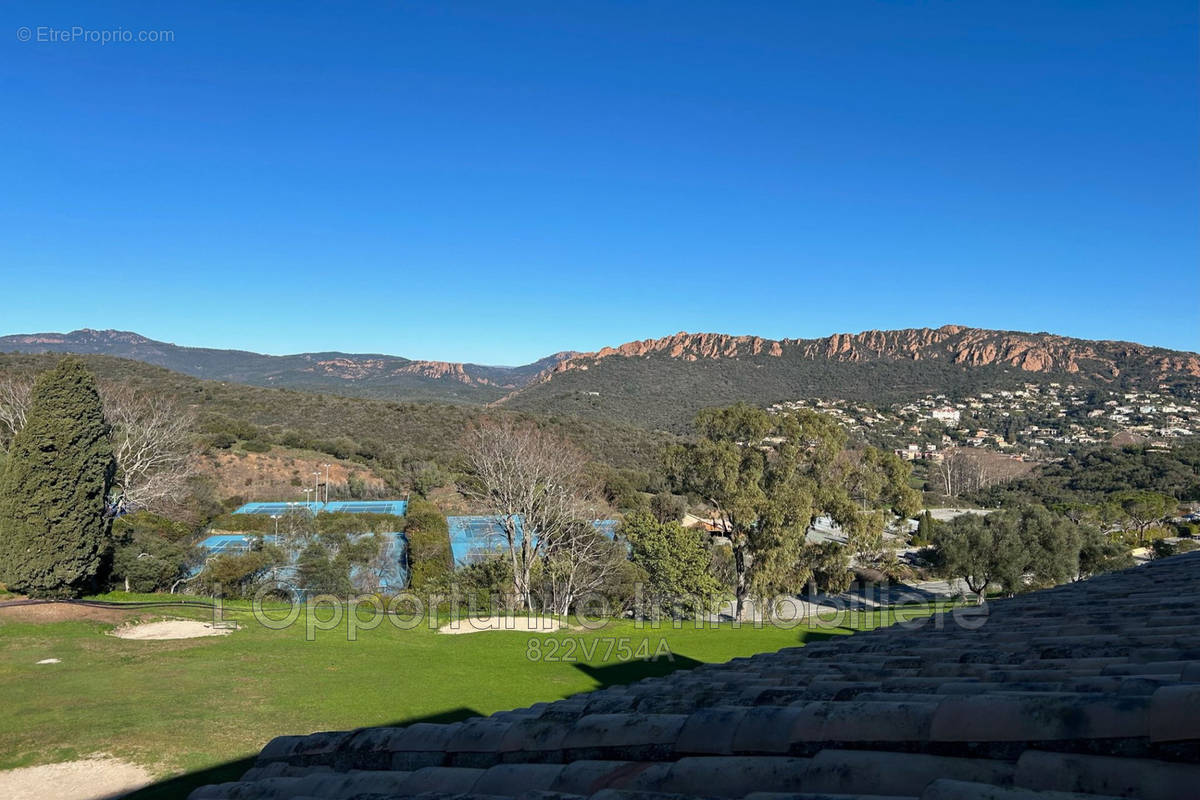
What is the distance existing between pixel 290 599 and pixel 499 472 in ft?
23.3

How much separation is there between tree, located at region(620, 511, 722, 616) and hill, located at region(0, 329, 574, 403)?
76634 mm

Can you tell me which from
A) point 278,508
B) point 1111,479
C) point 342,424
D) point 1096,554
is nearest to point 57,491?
point 278,508

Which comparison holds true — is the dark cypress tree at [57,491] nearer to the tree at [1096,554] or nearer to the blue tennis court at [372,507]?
the blue tennis court at [372,507]

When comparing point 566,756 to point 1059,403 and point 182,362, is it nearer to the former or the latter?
point 1059,403

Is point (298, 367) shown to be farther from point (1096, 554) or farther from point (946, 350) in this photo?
point (1096, 554)

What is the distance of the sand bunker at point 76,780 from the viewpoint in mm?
6984

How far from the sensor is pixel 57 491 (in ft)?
49.0

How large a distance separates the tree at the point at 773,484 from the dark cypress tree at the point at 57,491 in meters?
14.9

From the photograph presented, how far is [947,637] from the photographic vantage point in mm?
5758

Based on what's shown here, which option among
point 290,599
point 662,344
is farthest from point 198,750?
point 662,344

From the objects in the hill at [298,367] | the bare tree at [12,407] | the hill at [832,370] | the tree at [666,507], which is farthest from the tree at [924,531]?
the hill at [298,367]

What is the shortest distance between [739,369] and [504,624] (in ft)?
267

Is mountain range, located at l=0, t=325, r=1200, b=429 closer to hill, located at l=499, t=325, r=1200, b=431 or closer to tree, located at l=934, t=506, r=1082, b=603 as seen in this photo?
hill, located at l=499, t=325, r=1200, b=431

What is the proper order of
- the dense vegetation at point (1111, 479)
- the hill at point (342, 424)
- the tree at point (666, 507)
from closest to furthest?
the tree at point (666, 507) < the hill at point (342, 424) < the dense vegetation at point (1111, 479)
